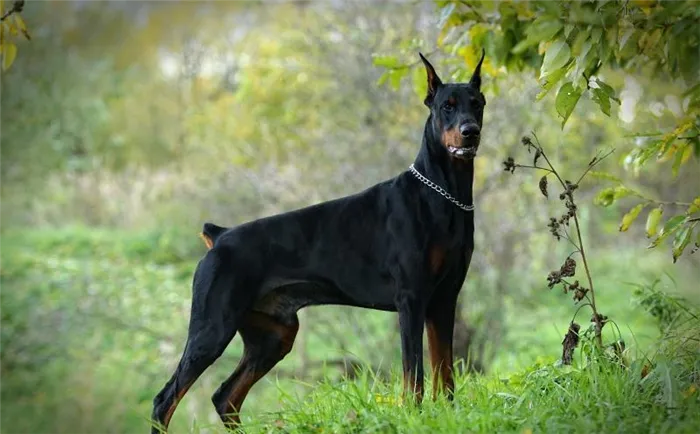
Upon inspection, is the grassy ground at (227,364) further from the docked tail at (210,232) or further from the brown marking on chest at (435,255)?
the docked tail at (210,232)

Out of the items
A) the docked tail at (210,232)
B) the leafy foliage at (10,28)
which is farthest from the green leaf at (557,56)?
the leafy foliage at (10,28)

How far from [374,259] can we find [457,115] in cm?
75

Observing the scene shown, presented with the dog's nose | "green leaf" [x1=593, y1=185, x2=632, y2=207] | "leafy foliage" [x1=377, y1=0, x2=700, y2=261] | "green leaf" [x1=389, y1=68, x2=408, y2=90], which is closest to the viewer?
"leafy foliage" [x1=377, y1=0, x2=700, y2=261]

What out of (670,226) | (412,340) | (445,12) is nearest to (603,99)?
(670,226)

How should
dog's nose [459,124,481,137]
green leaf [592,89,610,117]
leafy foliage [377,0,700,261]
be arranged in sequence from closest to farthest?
leafy foliage [377,0,700,261] → green leaf [592,89,610,117] → dog's nose [459,124,481,137]

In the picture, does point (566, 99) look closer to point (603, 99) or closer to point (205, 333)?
point (603, 99)

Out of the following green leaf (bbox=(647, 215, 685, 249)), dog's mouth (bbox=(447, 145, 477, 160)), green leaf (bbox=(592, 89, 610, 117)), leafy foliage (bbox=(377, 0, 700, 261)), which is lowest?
green leaf (bbox=(647, 215, 685, 249))

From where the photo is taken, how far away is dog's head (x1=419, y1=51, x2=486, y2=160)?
11.9 ft

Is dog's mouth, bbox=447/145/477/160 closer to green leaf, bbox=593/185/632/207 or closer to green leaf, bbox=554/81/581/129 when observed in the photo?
green leaf, bbox=554/81/581/129

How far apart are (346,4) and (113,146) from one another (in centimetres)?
999

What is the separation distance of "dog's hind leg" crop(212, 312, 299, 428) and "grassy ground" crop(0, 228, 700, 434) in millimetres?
138

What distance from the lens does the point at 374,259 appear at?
Result: 3.94 m

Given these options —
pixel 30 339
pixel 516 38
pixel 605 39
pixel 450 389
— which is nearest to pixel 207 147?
pixel 30 339

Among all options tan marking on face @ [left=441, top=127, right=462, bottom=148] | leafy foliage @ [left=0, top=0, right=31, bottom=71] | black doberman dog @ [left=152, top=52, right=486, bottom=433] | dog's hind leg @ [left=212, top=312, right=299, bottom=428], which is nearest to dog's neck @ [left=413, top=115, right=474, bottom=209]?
black doberman dog @ [left=152, top=52, right=486, bottom=433]
